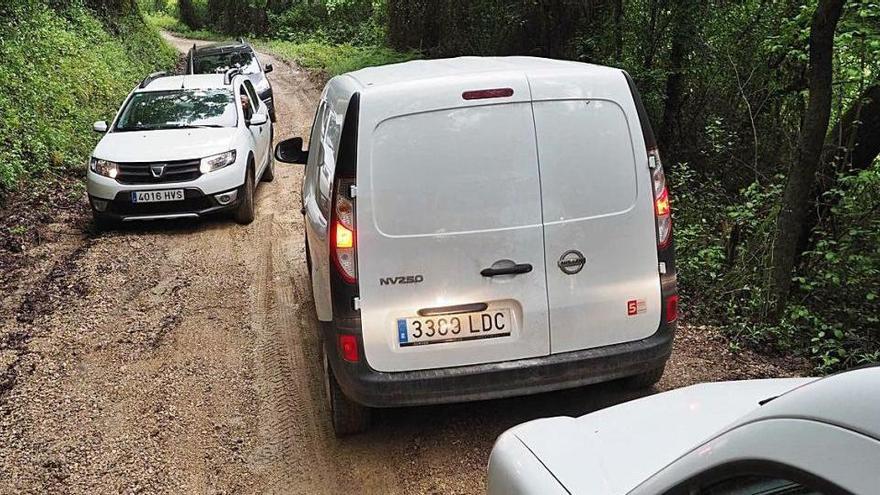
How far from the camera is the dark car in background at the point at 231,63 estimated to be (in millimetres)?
15652

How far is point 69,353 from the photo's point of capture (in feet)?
18.5

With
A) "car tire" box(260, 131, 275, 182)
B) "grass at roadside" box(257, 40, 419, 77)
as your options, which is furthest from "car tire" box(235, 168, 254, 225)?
"grass at roadside" box(257, 40, 419, 77)

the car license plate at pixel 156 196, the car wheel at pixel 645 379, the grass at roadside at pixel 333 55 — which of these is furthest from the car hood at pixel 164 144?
the grass at roadside at pixel 333 55

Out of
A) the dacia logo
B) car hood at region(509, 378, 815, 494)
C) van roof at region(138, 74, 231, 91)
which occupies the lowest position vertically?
van roof at region(138, 74, 231, 91)

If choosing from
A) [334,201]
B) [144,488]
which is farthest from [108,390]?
[334,201]

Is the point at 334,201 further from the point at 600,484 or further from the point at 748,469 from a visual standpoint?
the point at 748,469

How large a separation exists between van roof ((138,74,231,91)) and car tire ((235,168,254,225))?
6.66 ft

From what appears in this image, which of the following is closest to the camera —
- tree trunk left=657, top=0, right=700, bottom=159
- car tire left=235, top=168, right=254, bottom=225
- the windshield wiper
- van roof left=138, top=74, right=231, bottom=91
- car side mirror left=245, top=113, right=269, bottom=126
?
car tire left=235, top=168, right=254, bottom=225

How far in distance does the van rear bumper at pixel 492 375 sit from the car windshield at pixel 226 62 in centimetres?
1361

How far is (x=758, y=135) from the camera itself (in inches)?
389

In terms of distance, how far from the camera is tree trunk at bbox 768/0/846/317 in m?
4.92

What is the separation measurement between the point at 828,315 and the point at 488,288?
354 cm

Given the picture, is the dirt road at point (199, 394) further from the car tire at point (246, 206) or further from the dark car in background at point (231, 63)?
the dark car in background at point (231, 63)

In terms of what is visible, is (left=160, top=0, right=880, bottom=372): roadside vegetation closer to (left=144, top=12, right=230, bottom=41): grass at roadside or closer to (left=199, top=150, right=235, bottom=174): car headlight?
(left=199, top=150, right=235, bottom=174): car headlight
